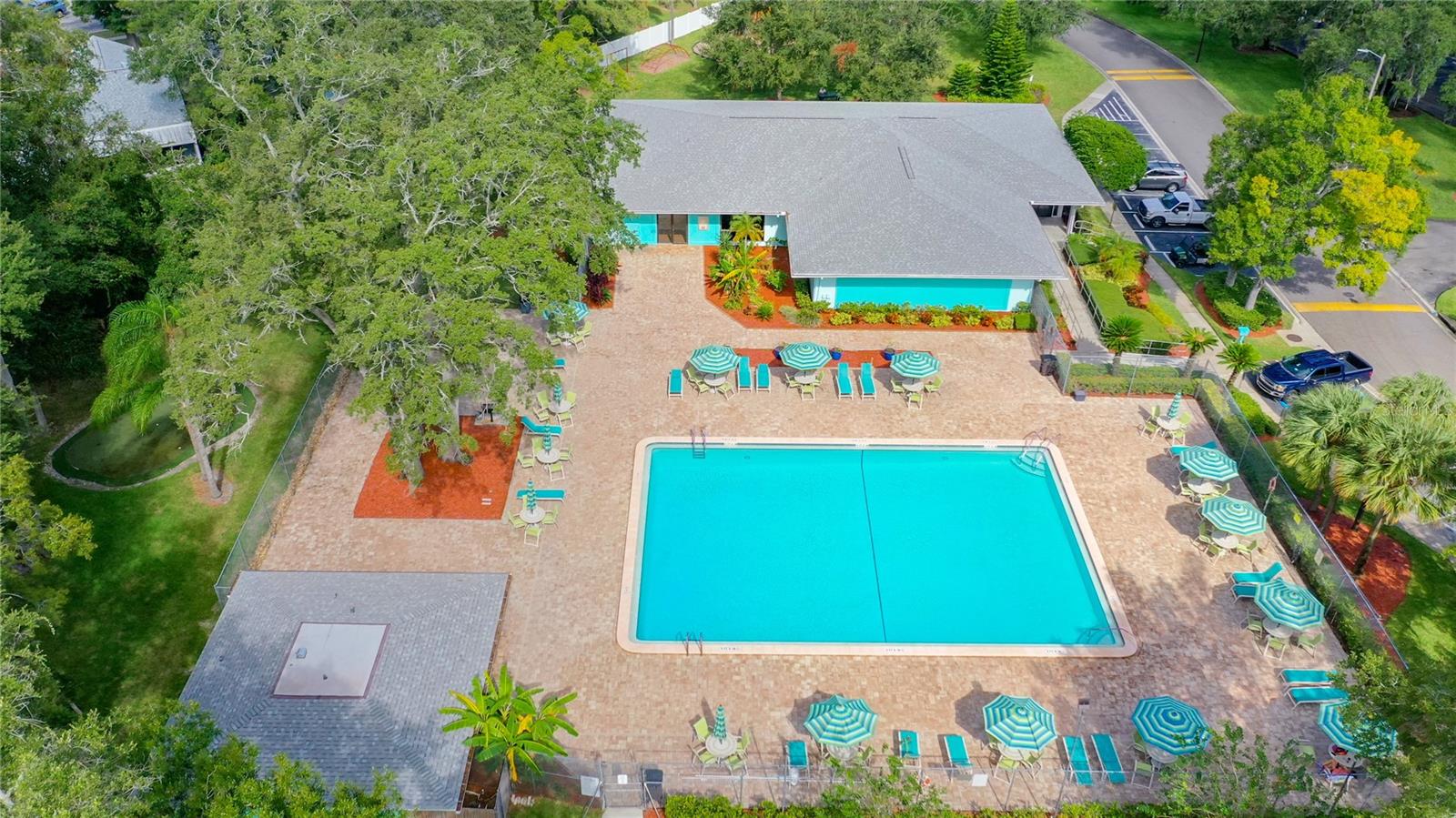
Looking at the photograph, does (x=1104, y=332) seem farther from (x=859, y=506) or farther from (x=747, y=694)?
(x=747, y=694)

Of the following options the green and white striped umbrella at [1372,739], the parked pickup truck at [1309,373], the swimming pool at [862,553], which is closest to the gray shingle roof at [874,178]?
the parked pickup truck at [1309,373]

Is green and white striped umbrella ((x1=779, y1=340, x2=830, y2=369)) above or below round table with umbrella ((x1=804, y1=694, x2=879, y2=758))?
above

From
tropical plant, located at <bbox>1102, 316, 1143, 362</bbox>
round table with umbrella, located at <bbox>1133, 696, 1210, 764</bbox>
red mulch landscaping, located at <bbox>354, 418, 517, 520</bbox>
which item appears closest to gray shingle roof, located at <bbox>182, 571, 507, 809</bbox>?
red mulch landscaping, located at <bbox>354, 418, 517, 520</bbox>

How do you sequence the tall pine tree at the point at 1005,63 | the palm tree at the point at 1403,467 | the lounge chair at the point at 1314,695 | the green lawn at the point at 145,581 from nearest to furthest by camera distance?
the lounge chair at the point at 1314,695, the green lawn at the point at 145,581, the palm tree at the point at 1403,467, the tall pine tree at the point at 1005,63

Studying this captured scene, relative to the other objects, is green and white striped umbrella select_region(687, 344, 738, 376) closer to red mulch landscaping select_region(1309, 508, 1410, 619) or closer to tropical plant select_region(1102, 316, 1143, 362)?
tropical plant select_region(1102, 316, 1143, 362)

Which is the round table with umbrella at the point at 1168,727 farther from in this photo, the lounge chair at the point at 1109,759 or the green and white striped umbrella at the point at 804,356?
the green and white striped umbrella at the point at 804,356

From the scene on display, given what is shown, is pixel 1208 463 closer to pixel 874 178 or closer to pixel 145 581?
→ pixel 874 178
